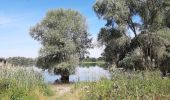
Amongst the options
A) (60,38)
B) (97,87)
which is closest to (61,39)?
(60,38)

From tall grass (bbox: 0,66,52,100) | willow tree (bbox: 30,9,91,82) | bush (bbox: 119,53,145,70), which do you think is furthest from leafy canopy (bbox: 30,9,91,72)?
tall grass (bbox: 0,66,52,100)

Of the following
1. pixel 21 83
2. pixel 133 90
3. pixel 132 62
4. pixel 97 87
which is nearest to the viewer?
pixel 133 90

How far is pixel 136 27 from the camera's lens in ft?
102

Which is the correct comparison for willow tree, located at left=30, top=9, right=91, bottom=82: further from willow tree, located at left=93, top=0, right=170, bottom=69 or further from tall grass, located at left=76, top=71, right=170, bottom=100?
tall grass, located at left=76, top=71, right=170, bottom=100

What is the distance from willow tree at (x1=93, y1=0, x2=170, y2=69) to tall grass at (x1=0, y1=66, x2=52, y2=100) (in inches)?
430

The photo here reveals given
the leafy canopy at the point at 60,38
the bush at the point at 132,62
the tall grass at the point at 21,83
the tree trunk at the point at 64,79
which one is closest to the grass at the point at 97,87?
the tall grass at the point at 21,83

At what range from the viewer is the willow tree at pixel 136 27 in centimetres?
3047

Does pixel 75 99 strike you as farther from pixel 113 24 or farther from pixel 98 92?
pixel 113 24

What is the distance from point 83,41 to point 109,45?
82.3 inches

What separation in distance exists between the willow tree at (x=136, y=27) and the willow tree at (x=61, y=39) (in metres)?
2.10

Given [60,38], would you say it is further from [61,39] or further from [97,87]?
[97,87]

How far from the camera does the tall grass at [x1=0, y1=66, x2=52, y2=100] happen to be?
17156mm

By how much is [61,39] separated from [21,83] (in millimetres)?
10932

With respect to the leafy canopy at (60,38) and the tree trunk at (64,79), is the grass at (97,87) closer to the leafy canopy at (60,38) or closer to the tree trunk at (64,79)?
the leafy canopy at (60,38)
